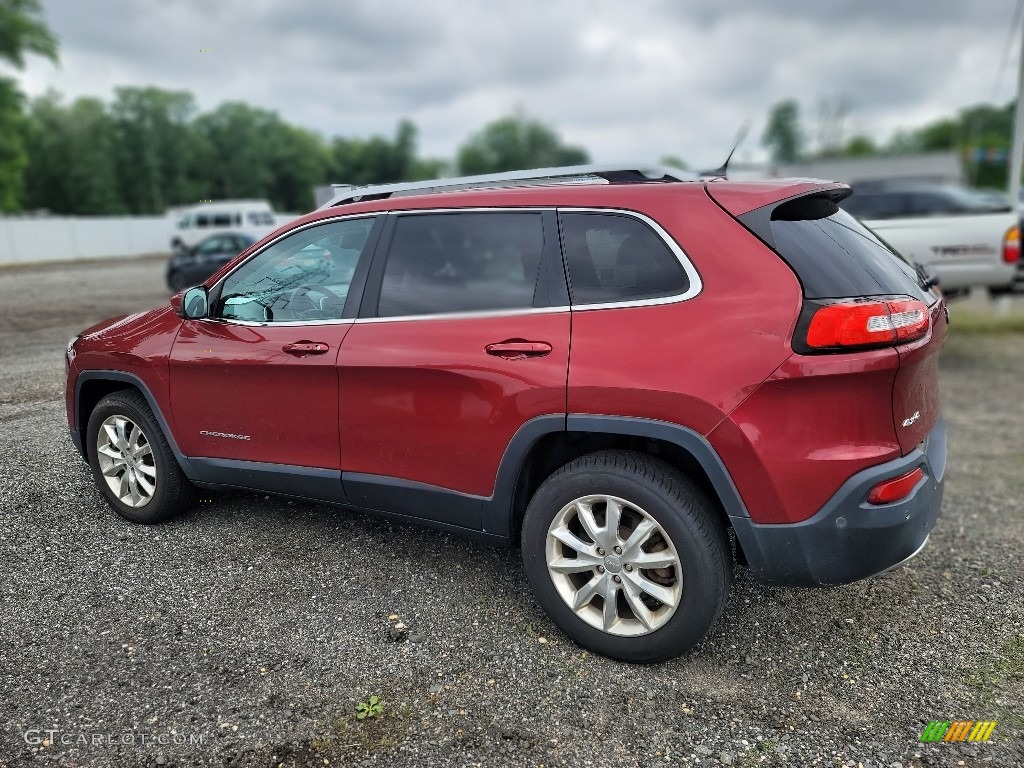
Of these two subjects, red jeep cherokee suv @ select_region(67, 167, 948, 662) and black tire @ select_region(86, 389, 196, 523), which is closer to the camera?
red jeep cherokee suv @ select_region(67, 167, 948, 662)

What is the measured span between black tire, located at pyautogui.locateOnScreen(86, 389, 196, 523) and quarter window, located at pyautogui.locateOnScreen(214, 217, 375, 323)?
77 cm

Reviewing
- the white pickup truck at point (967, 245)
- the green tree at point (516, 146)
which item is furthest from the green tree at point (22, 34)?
the green tree at point (516, 146)

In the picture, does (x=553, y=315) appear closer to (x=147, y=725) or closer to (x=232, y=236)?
(x=147, y=725)

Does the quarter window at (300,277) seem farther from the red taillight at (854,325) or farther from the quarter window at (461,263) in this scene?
the red taillight at (854,325)

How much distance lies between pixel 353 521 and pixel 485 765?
6.65ft

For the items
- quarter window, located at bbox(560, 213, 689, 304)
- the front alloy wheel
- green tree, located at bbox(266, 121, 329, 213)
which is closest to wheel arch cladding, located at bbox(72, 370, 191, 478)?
the front alloy wheel

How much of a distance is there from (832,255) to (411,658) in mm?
2199

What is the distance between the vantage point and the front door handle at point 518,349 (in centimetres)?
292

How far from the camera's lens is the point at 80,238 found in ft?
116

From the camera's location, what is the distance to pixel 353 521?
4305 mm

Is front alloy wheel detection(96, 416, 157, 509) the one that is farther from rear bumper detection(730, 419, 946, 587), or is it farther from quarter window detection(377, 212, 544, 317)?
rear bumper detection(730, 419, 946, 587)

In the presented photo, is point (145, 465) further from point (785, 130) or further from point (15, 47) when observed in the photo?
point (785, 130)

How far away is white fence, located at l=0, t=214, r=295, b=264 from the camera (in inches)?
1218

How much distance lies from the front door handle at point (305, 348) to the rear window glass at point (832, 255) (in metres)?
1.93
